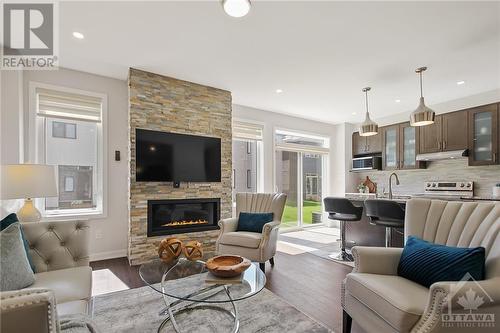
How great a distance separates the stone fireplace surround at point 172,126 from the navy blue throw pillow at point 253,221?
829 millimetres

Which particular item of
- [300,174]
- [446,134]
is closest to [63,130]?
[300,174]

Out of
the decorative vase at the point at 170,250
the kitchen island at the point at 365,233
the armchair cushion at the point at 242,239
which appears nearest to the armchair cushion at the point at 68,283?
the decorative vase at the point at 170,250

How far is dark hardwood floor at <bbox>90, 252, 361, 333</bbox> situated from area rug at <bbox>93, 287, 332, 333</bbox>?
0.21 m

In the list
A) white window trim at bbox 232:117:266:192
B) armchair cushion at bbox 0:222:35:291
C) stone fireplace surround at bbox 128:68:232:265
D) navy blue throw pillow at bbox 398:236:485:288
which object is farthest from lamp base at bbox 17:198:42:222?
white window trim at bbox 232:117:266:192

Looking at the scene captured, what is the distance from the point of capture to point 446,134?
473 centimetres

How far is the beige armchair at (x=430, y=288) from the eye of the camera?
1268mm

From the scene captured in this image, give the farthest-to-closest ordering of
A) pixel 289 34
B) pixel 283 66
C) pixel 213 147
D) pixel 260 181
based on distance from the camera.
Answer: pixel 260 181 < pixel 213 147 < pixel 283 66 < pixel 289 34

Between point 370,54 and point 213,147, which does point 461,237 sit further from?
point 213,147

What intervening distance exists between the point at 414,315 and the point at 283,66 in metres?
3.07

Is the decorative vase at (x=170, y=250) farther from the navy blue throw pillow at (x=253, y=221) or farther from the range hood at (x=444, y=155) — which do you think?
the range hood at (x=444, y=155)

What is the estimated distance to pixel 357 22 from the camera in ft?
8.16

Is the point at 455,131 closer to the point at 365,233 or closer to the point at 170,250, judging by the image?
the point at 365,233

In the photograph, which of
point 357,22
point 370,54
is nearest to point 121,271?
point 357,22

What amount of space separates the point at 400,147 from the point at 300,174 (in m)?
2.24
